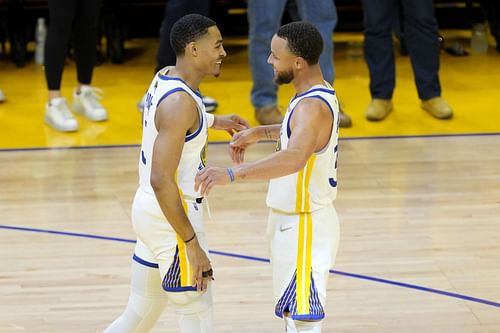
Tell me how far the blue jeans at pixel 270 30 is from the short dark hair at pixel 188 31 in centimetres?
351

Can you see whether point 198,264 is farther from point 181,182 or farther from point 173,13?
point 173,13

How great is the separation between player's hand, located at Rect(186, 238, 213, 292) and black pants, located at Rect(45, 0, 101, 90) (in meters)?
3.77

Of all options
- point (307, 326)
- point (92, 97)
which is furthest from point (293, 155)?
point (92, 97)

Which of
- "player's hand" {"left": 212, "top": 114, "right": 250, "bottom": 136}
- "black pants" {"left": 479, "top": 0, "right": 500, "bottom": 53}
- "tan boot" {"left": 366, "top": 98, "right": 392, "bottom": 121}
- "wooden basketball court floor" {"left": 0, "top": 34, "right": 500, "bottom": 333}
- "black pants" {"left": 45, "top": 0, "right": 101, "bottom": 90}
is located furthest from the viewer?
"black pants" {"left": 479, "top": 0, "right": 500, "bottom": 53}

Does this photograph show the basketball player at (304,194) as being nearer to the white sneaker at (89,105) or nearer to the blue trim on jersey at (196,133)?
the blue trim on jersey at (196,133)

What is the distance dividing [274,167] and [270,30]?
12.5 ft

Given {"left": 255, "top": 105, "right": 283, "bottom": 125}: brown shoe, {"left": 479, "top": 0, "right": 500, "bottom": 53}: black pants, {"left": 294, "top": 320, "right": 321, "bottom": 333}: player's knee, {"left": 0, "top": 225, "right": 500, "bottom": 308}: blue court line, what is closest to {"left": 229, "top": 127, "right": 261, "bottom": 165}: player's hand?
{"left": 294, "top": 320, "right": 321, "bottom": 333}: player's knee

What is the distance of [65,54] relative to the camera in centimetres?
679

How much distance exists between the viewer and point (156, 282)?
131 inches

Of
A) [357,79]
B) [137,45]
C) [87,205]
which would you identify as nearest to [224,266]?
[87,205]

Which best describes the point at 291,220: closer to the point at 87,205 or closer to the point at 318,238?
the point at 318,238

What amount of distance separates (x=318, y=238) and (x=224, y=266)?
1.43 metres

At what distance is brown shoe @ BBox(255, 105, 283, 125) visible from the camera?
6.90m

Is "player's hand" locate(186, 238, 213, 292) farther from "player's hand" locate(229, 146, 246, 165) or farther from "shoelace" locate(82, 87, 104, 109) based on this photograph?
"shoelace" locate(82, 87, 104, 109)
